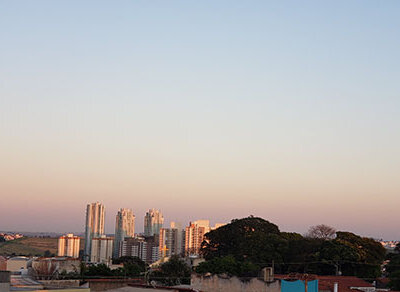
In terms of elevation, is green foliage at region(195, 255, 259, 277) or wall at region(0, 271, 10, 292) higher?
wall at region(0, 271, 10, 292)

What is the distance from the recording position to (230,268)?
6250cm

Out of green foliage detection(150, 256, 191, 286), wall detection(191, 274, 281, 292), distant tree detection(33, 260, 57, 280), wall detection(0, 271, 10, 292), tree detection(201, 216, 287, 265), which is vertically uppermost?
tree detection(201, 216, 287, 265)

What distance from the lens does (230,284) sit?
1294 inches

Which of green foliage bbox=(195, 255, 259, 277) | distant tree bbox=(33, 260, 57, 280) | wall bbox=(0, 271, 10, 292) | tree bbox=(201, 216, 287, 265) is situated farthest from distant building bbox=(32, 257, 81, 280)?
tree bbox=(201, 216, 287, 265)

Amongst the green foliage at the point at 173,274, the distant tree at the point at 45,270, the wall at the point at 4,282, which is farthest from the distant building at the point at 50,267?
the wall at the point at 4,282

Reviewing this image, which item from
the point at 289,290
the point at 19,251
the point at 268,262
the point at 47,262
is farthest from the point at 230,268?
the point at 19,251

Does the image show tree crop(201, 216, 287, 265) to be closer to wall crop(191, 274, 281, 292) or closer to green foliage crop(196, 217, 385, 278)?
green foliage crop(196, 217, 385, 278)

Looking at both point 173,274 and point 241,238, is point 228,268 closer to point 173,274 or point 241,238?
point 173,274

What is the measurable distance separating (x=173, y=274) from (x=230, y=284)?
30.5 meters

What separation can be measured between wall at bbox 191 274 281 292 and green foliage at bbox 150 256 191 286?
23.4 m

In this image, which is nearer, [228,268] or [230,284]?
[230,284]

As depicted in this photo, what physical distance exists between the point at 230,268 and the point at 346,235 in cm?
1301

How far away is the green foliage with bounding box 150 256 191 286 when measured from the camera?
195ft

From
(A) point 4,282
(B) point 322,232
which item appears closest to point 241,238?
(B) point 322,232
